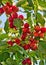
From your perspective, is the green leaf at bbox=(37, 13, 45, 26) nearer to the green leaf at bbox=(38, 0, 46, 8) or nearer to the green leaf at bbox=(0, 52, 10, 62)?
the green leaf at bbox=(38, 0, 46, 8)

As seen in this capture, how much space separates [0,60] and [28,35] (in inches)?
8.0

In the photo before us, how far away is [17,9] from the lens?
1.31 meters

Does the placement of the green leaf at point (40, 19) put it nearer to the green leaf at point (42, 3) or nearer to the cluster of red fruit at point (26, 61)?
the green leaf at point (42, 3)

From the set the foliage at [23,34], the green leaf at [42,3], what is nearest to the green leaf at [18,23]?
the foliage at [23,34]

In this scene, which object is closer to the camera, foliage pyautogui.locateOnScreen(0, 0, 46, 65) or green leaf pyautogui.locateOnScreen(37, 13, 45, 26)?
foliage pyautogui.locateOnScreen(0, 0, 46, 65)

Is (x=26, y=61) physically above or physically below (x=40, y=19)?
below

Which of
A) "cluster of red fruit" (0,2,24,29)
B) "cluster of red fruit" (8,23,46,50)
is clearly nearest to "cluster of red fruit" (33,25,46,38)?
"cluster of red fruit" (8,23,46,50)

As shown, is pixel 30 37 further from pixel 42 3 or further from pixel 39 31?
pixel 42 3

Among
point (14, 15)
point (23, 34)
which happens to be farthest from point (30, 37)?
point (14, 15)

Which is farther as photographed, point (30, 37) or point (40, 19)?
point (40, 19)

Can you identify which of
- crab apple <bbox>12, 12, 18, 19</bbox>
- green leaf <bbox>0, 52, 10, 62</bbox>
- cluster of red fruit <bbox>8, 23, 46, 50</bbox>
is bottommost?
green leaf <bbox>0, 52, 10, 62</bbox>

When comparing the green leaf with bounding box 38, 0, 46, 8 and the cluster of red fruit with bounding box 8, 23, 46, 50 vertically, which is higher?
the green leaf with bounding box 38, 0, 46, 8

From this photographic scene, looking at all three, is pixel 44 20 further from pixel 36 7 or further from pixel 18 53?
pixel 18 53

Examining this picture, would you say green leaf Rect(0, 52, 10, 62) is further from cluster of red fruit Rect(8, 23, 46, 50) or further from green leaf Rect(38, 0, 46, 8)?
green leaf Rect(38, 0, 46, 8)
